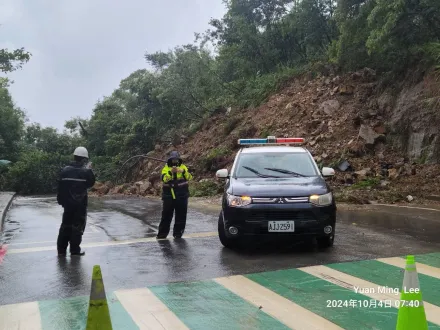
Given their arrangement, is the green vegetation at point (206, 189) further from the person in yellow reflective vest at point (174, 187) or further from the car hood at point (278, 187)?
the car hood at point (278, 187)

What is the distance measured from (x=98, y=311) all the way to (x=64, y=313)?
1.46 meters

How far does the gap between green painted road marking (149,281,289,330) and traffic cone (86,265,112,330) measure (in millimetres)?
1018

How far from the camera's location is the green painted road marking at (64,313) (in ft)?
14.7

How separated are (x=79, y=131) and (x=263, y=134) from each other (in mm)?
28262

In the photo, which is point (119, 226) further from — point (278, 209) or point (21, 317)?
point (21, 317)

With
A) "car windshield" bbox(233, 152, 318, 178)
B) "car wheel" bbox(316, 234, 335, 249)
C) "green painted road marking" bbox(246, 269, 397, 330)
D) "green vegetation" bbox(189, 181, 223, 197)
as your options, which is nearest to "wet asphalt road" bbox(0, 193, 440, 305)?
"car wheel" bbox(316, 234, 335, 249)

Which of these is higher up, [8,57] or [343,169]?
[8,57]

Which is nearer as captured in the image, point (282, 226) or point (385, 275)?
point (385, 275)

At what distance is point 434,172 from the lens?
51.1ft

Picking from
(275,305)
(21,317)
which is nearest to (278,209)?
(275,305)

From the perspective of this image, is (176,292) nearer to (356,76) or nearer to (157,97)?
(356,76)

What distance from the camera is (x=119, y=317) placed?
4.65m

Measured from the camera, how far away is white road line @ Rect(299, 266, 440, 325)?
4.62 m

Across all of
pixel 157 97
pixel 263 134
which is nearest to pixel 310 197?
pixel 263 134
